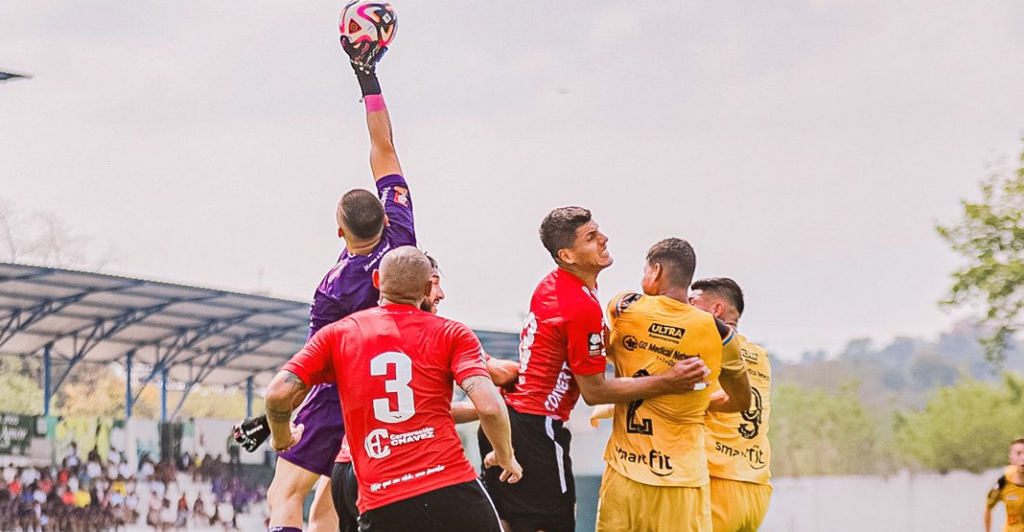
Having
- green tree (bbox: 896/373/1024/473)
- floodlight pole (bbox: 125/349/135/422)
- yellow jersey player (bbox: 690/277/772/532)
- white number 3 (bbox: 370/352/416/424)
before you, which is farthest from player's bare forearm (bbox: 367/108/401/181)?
green tree (bbox: 896/373/1024/473)

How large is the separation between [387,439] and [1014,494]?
13.3 m

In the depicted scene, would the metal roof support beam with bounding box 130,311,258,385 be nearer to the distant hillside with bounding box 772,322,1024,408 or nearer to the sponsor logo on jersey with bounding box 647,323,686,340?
the sponsor logo on jersey with bounding box 647,323,686,340

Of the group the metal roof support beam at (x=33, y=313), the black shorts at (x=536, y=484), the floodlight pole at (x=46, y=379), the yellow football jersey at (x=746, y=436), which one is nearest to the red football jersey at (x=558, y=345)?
the black shorts at (x=536, y=484)

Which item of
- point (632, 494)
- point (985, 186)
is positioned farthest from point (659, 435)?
point (985, 186)

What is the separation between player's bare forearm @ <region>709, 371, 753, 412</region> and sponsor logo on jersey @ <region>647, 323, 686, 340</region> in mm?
574

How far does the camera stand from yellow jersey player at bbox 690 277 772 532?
8.93m

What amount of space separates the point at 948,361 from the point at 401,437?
134 m

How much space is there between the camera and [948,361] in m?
132

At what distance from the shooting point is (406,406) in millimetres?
6219

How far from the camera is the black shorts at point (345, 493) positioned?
6969 mm

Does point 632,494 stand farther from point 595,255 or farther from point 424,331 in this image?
point 424,331

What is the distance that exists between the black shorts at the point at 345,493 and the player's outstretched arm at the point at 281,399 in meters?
0.58

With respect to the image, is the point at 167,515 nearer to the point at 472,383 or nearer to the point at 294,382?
the point at 294,382

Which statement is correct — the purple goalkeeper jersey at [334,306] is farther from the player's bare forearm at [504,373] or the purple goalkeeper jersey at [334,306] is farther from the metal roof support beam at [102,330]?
the metal roof support beam at [102,330]
